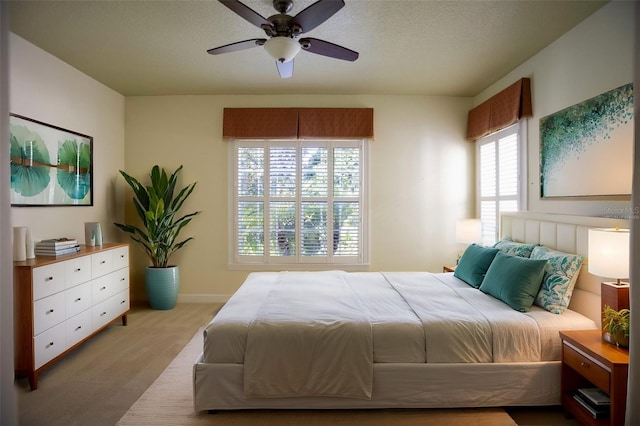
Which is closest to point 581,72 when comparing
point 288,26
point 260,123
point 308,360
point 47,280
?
point 288,26

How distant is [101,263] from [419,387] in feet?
9.79

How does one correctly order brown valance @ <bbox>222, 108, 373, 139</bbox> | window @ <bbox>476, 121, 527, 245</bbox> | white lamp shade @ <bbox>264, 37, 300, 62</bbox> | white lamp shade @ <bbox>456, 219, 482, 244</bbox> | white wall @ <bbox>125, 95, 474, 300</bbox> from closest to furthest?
1. white lamp shade @ <bbox>264, 37, 300, 62</bbox>
2. window @ <bbox>476, 121, 527, 245</bbox>
3. white lamp shade @ <bbox>456, 219, 482, 244</bbox>
4. brown valance @ <bbox>222, 108, 373, 139</bbox>
5. white wall @ <bbox>125, 95, 474, 300</bbox>

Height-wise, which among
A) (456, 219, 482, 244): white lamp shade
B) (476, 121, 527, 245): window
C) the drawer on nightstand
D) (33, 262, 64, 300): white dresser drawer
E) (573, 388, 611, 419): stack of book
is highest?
(476, 121, 527, 245): window

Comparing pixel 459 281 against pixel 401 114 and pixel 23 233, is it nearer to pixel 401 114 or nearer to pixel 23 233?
pixel 401 114

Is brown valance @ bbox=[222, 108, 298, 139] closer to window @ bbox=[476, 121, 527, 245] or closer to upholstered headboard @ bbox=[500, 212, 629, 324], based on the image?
window @ bbox=[476, 121, 527, 245]

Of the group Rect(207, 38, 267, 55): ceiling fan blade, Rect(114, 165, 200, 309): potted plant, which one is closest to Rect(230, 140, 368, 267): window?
Rect(114, 165, 200, 309): potted plant

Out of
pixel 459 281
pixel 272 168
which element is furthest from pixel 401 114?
pixel 459 281

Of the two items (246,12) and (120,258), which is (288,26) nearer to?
(246,12)

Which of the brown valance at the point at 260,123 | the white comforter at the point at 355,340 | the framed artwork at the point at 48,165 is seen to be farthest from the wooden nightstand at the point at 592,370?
the framed artwork at the point at 48,165

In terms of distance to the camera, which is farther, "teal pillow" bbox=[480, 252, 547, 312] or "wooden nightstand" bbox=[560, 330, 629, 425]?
"teal pillow" bbox=[480, 252, 547, 312]

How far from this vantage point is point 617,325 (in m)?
1.90

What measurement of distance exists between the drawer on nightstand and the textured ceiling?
7.61ft

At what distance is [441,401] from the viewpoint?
84.0 inches

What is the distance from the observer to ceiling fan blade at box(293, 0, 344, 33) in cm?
195
